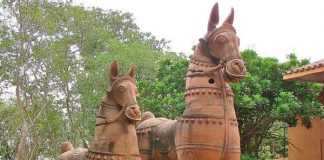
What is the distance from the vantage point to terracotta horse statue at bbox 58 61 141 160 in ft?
21.7

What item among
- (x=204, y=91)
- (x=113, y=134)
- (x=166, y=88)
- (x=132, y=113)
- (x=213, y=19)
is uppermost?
(x=166, y=88)

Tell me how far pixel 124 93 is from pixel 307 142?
29.0ft

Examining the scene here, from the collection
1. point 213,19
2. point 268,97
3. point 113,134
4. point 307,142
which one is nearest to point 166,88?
point 268,97

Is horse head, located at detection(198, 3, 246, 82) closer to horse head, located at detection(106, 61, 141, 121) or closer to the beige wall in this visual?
horse head, located at detection(106, 61, 141, 121)

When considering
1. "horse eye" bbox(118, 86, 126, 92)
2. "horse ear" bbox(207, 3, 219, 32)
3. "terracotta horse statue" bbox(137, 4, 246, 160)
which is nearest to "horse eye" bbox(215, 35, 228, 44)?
"terracotta horse statue" bbox(137, 4, 246, 160)

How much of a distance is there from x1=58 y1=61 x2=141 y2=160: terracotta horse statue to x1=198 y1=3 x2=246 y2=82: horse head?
1.01 meters

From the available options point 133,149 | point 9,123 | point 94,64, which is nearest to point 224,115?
point 133,149

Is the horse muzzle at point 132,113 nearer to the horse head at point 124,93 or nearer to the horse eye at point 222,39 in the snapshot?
the horse head at point 124,93

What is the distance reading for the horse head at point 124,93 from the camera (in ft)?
21.8

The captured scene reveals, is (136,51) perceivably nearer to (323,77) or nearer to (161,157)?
(323,77)

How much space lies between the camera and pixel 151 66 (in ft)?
65.9

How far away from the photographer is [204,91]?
6.77 meters

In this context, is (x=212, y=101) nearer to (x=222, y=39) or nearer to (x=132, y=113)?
(x=222, y=39)

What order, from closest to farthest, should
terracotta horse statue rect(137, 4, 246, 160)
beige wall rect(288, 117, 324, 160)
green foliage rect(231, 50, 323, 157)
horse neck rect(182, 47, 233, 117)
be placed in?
terracotta horse statue rect(137, 4, 246, 160) → horse neck rect(182, 47, 233, 117) → green foliage rect(231, 50, 323, 157) → beige wall rect(288, 117, 324, 160)
